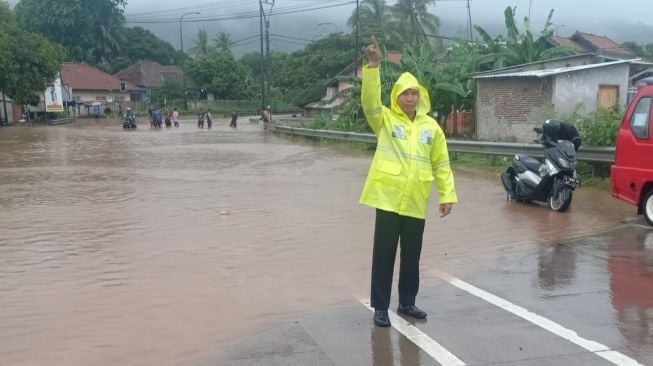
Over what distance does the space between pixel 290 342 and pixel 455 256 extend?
3219 mm

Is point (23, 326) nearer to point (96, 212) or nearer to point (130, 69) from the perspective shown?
point (96, 212)

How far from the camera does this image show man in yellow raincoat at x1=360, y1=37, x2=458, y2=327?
5.01 meters

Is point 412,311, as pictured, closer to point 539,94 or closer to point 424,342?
point 424,342

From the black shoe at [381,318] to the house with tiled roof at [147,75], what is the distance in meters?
86.5

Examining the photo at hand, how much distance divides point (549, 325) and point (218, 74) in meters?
85.8

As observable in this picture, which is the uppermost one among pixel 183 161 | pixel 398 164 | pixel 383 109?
pixel 383 109

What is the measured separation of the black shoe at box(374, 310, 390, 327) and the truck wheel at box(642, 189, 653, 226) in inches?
206

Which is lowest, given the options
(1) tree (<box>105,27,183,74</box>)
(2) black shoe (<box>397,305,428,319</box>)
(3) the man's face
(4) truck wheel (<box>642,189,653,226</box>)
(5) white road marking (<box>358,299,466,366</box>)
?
(5) white road marking (<box>358,299,466,366</box>)

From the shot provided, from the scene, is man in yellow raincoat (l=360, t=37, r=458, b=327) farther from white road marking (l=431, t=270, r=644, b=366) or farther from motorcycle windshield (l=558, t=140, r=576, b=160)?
motorcycle windshield (l=558, t=140, r=576, b=160)

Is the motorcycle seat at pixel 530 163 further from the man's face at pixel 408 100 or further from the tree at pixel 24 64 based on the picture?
the tree at pixel 24 64

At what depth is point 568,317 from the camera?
5297 mm

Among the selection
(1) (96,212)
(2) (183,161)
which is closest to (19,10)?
(2) (183,161)

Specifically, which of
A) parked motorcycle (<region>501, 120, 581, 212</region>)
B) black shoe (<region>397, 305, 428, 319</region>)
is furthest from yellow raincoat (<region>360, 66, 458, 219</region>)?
parked motorcycle (<region>501, 120, 581, 212</region>)

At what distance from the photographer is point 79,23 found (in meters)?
87.0
